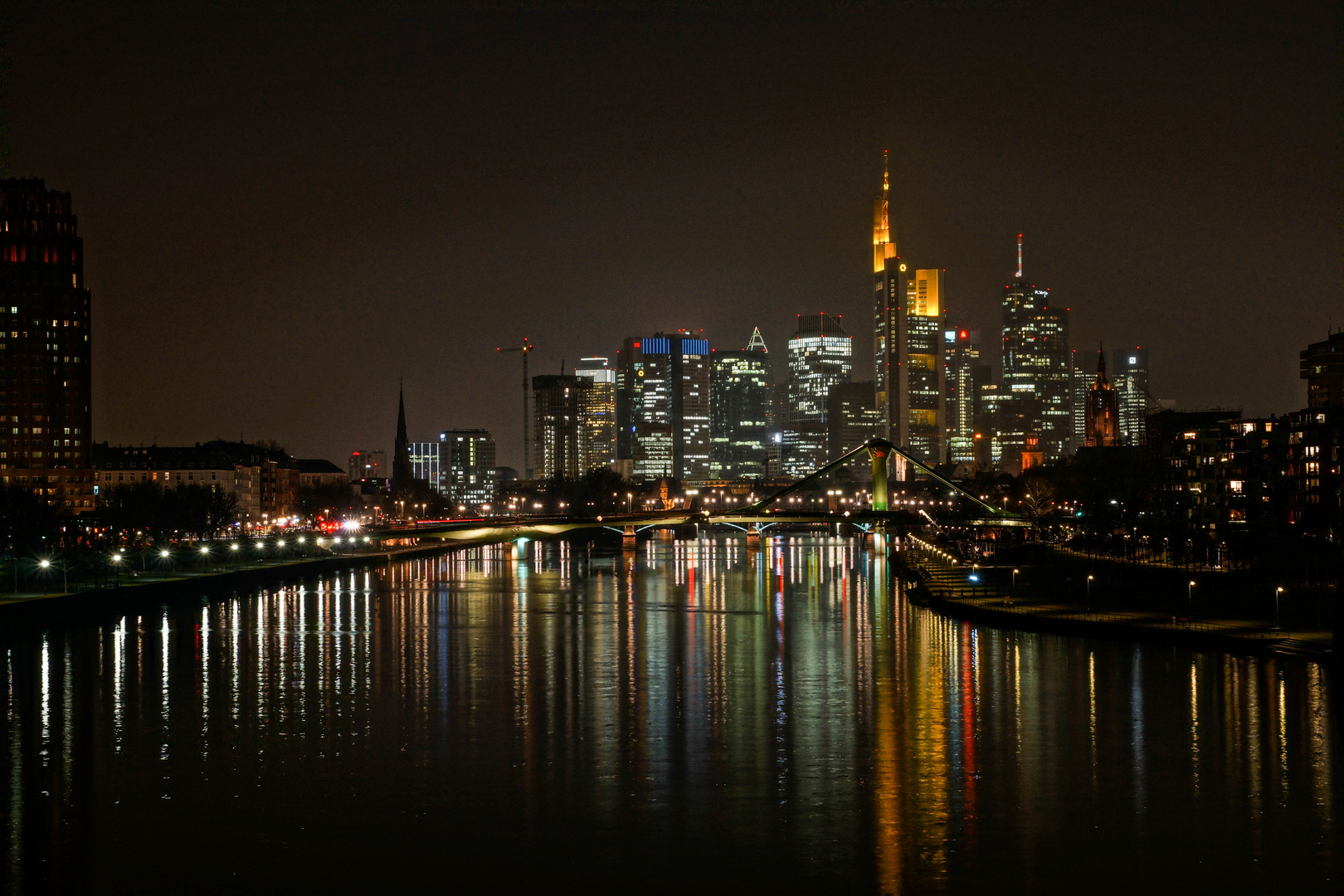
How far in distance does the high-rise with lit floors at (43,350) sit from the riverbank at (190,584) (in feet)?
125

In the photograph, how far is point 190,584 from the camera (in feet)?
221

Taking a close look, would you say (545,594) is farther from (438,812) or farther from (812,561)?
(438,812)

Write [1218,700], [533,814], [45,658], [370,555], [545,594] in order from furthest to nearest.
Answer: [370,555]
[545,594]
[45,658]
[1218,700]
[533,814]

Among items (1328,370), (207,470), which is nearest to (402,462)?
(207,470)

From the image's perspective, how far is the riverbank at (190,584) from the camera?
5331 cm

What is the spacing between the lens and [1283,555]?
69.2 meters

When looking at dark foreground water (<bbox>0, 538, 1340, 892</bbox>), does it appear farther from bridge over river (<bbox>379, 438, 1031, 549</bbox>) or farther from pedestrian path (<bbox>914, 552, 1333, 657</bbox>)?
bridge over river (<bbox>379, 438, 1031, 549</bbox>)

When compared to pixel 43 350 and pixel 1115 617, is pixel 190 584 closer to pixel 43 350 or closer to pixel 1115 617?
pixel 1115 617

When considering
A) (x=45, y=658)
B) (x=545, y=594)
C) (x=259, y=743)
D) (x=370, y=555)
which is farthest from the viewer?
(x=370, y=555)

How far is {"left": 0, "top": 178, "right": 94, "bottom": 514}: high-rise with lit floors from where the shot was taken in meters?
125

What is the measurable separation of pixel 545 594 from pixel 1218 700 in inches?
1624

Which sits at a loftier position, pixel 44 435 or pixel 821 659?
pixel 44 435

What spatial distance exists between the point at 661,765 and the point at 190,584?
157 ft

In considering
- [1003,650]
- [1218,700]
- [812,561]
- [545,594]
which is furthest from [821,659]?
[812,561]
